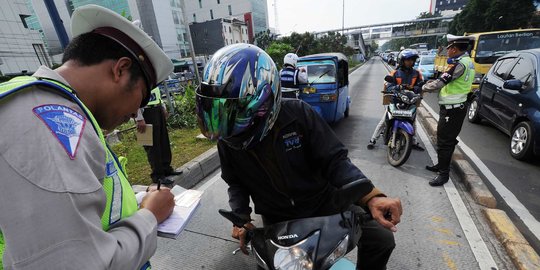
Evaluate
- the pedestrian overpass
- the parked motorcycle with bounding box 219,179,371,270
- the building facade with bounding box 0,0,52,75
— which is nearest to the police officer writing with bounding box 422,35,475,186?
the parked motorcycle with bounding box 219,179,371,270

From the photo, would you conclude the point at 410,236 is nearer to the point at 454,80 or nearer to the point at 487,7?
the point at 454,80

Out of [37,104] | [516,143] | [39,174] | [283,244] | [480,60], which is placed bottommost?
[516,143]

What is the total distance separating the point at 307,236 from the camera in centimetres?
113

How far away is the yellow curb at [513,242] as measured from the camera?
209 centimetres

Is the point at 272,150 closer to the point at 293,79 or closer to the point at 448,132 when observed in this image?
the point at 448,132

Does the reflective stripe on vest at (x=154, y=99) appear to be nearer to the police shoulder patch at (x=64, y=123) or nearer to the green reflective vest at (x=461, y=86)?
the police shoulder patch at (x=64, y=123)

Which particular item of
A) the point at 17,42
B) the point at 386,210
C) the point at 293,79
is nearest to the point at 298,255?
the point at 386,210

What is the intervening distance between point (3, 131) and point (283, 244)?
996mm

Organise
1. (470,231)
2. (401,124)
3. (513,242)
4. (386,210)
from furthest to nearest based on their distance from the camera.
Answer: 1. (401,124)
2. (470,231)
3. (513,242)
4. (386,210)

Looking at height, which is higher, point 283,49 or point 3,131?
point 3,131

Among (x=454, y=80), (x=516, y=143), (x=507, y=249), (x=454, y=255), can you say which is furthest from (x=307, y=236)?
(x=516, y=143)

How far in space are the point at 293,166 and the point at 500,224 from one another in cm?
243

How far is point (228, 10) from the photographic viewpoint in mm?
65750

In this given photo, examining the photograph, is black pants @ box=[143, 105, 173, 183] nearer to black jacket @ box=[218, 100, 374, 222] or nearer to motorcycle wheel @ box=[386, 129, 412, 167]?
black jacket @ box=[218, 100, 374, 222]
